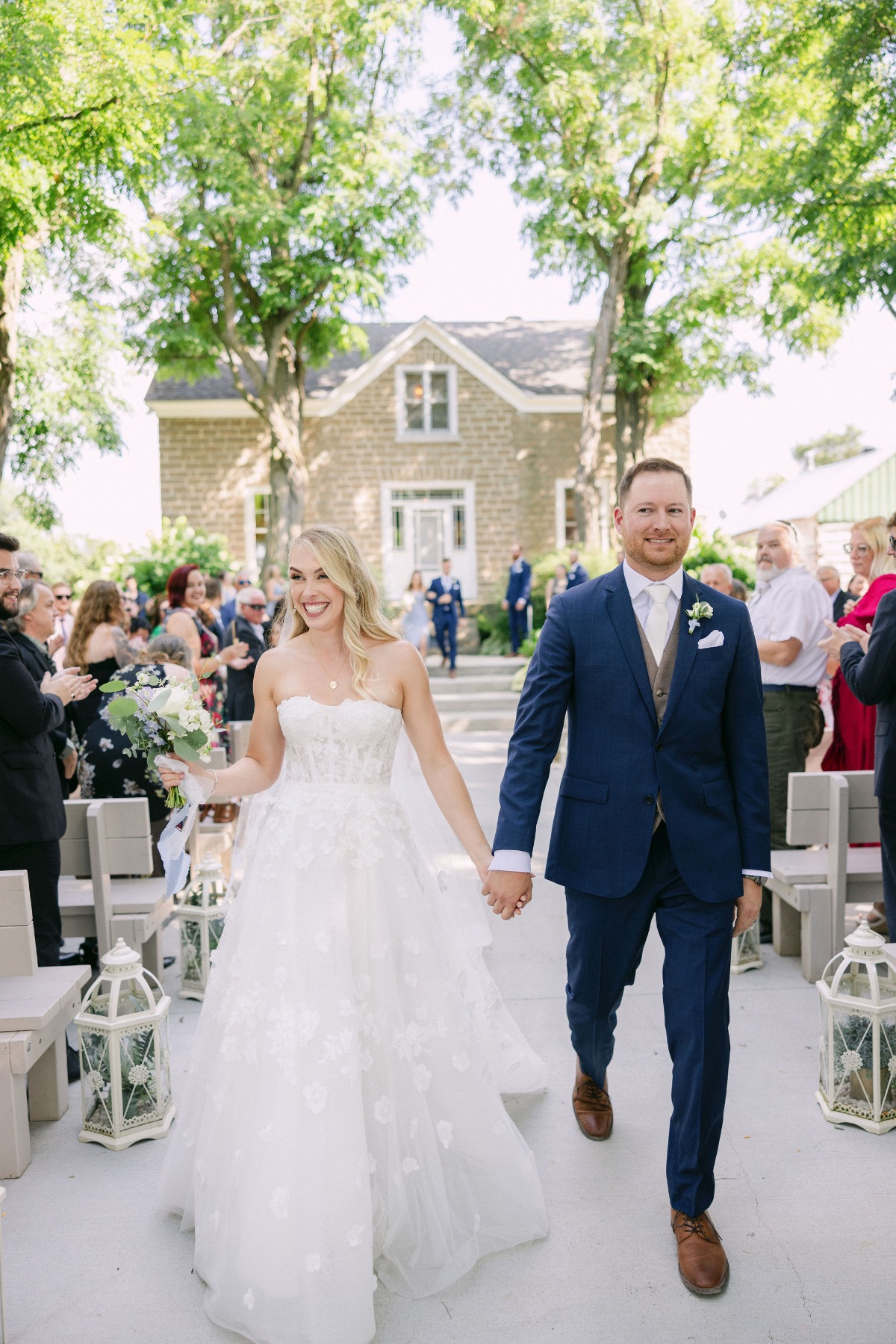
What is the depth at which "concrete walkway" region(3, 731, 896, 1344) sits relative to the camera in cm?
270

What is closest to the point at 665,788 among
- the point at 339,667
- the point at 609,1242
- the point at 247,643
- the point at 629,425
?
the point at 339,667

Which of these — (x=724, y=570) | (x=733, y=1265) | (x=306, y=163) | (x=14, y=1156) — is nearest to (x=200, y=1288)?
(x=14, y=1156)

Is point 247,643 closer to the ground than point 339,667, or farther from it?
closer to the ground

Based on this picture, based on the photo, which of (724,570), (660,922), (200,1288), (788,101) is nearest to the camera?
(200,1288)

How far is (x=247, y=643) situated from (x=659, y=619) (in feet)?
18.3

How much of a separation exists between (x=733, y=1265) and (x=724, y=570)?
Answer: 5444 mm

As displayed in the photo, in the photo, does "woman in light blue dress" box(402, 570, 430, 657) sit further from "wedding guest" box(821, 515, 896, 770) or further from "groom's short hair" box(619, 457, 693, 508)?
"groom's short hair" box(619, 457, 693, 508)

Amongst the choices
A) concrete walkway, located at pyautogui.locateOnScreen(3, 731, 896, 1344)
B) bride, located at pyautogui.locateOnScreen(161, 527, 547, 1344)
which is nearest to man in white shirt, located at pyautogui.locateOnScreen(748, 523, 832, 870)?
concrete walkway, located at pyautogui.locateOnScreen(3, 731, 896, 1344)

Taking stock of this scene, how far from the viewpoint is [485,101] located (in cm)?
2131

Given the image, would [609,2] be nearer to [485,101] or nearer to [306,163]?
[485,101]

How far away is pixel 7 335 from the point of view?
13.8m

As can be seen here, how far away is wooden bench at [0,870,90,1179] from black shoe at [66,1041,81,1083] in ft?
0.87

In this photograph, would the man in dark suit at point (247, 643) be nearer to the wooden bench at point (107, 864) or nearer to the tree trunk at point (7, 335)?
the wooden bench at point (107, 864)

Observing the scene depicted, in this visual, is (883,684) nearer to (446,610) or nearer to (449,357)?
(446,610)
